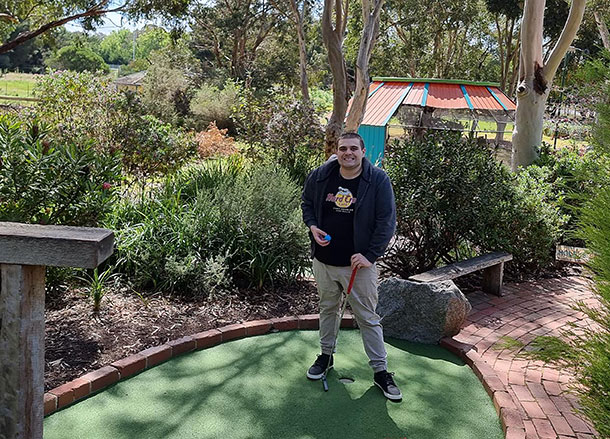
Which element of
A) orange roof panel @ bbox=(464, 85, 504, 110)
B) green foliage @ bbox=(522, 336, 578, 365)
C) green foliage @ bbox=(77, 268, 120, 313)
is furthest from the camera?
orange roof panel @ bbox=(464, 85, 504, 110)

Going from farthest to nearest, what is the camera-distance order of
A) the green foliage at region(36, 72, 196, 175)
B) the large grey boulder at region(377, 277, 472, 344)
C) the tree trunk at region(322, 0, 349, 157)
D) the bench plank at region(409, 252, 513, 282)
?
the tree trunk at region(322, 0, 349, 157), the green foliage at region(36, 72, 196, 175), the bench plank at region(409, 252, 513, 282), the large grey boulder at region(377, 277, 472, 344)

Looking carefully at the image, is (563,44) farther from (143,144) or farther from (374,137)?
(143,144)

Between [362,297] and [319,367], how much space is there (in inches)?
27.7

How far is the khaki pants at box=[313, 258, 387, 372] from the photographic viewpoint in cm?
440

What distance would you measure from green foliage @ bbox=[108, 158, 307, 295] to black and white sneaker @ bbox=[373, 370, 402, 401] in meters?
2.17

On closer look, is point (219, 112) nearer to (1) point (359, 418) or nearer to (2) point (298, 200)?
(2) point (298, 200)

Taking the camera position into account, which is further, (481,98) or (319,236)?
(481,98)

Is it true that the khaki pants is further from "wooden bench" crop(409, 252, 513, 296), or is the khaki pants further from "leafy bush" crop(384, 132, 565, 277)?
"leafy bush" crop(384, 132, 565, 277)

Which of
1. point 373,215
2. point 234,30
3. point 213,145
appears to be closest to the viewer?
point 373,215

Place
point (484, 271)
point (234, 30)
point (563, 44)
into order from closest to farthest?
point (484, 271) < point (563, 44) < point (234, 30)

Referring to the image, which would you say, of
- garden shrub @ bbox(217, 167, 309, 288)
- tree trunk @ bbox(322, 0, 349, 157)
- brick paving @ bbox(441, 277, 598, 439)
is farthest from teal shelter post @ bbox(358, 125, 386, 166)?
garden shrub @ bbox(217, 167, 309, 288)

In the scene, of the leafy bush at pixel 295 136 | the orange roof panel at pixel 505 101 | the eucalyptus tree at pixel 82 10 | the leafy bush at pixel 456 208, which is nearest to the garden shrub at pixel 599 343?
the leafy bush at pixel 456 208

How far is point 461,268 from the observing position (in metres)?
6.45

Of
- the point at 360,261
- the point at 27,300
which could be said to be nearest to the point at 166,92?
the point at 360,261
